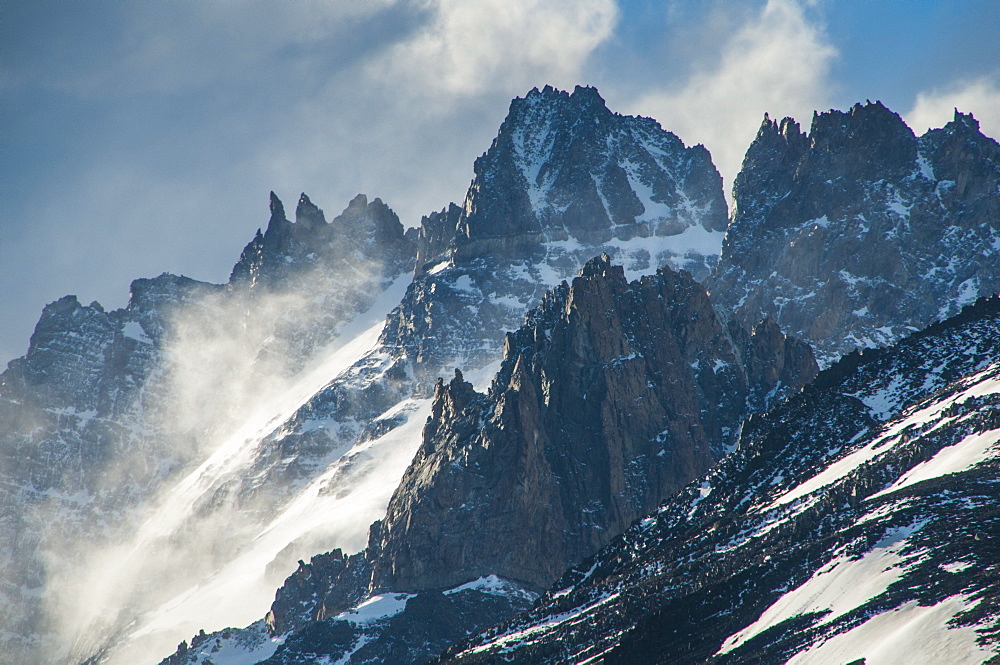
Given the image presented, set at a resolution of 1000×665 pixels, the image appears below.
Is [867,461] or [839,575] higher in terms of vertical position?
[867,461]

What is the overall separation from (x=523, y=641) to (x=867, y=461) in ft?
184

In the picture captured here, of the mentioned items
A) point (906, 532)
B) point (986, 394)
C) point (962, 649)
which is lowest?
point (962, 649)

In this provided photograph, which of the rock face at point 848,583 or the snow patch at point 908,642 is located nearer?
the snow patch at point 908,642

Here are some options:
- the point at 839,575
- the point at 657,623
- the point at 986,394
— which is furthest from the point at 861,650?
the point at 986,394

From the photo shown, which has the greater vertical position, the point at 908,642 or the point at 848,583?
the point at 848,583

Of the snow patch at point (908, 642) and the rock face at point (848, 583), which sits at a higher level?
the rock face at point (848, 583)

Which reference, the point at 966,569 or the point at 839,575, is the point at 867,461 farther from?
the point at 966,569

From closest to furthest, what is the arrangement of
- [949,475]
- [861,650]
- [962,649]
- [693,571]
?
[962,649], [861,650], [949,475], [693,571]

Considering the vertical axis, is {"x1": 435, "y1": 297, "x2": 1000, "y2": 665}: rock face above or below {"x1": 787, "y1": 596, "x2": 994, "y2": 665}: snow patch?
above

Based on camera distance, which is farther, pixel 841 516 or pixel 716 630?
pixel 841 516

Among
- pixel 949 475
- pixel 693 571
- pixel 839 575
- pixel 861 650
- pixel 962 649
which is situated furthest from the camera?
pixel 693 571

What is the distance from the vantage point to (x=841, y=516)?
184250 millimetres

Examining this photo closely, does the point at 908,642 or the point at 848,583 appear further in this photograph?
the point at 848,583

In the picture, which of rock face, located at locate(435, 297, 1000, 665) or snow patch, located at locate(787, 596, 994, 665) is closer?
snow patch, located at locate(787, 596, 994, 665)
